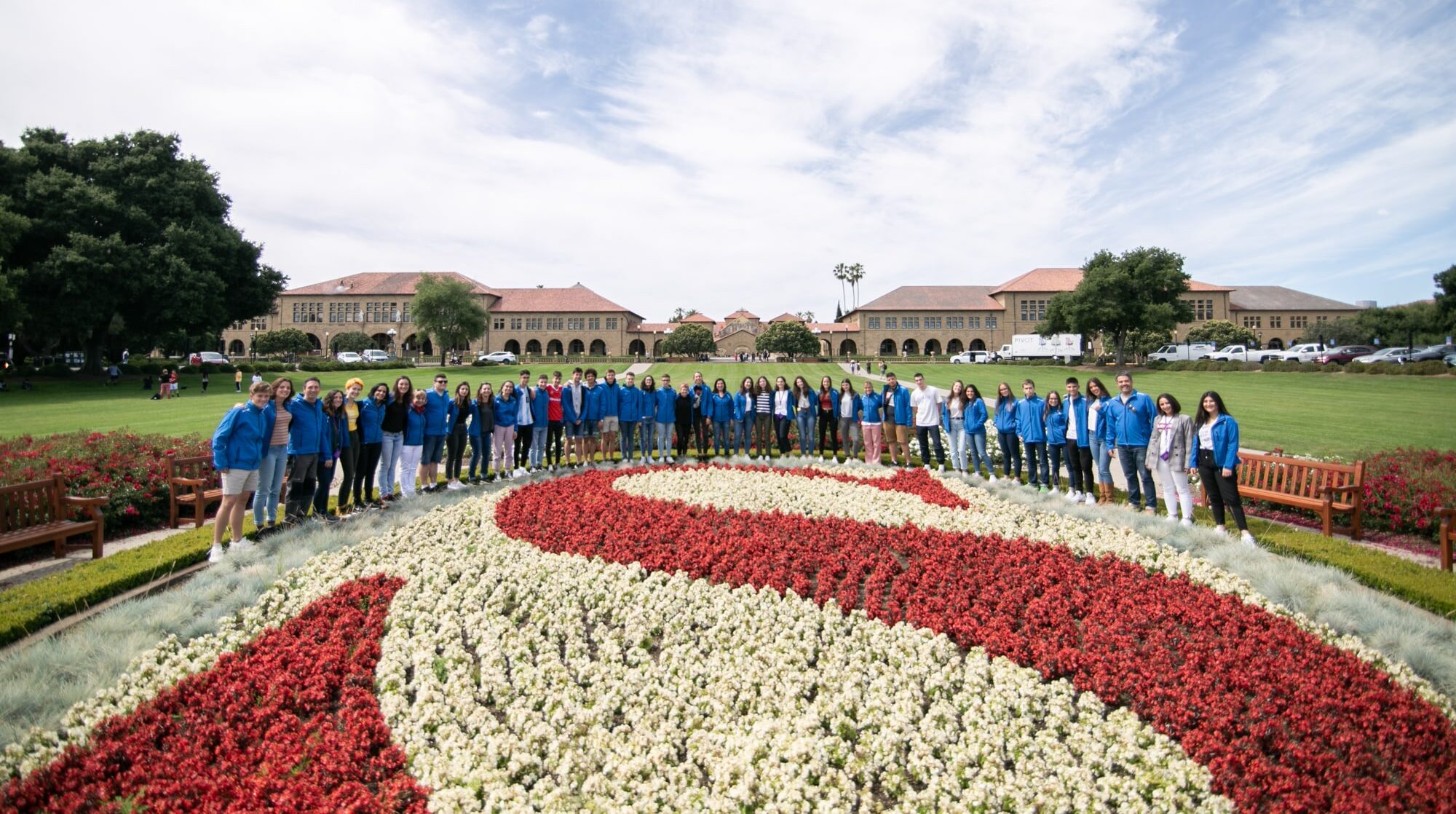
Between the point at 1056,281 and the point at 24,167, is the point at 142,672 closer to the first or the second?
the point at 24,167

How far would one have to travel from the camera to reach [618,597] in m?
5.02

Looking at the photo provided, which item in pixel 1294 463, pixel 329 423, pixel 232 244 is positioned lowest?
pixel 1294 463

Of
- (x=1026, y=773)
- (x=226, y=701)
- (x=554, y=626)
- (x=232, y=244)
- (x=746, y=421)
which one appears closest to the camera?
(x=1026, y=773)

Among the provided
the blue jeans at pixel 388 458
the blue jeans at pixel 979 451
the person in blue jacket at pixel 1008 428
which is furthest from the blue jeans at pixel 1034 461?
the blue jeans at pixel 388 458

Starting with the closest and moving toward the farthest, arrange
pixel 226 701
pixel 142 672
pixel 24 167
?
1. pixel 226 701
2. pixel 142 672
3. pixel 24 167

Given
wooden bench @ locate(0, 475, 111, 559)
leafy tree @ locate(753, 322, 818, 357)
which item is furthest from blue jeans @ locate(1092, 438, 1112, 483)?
leafy tree @ locate(753, 322, 818, 357)

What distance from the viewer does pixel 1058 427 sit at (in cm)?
920

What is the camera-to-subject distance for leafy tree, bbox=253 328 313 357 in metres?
64.2

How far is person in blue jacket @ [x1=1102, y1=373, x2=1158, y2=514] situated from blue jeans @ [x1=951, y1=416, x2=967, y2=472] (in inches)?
91.2

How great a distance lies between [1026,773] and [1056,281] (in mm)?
79888

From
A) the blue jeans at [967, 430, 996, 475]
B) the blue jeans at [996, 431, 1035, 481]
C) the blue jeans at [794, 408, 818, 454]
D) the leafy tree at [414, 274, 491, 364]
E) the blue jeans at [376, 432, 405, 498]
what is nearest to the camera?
the blue jeans at [376, 432, 405, 498]

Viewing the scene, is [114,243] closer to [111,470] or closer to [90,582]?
[111,470]

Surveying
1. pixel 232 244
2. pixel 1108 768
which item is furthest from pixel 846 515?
pixel 232 244

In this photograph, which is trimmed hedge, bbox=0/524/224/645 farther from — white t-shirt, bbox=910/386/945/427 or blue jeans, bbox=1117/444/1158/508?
blue jeans, bbox=1117/444/1158/508
